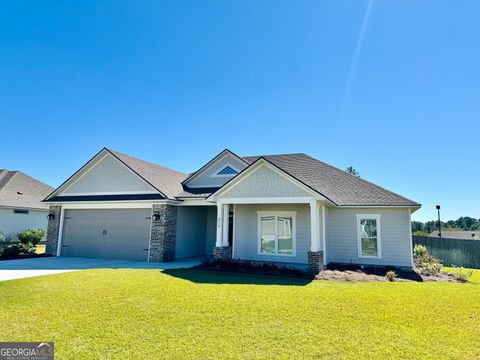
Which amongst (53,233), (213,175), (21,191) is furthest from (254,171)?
(21,191)

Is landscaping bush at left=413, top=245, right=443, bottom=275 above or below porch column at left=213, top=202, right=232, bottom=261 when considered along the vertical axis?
below

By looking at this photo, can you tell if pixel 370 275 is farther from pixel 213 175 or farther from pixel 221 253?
pixel 213 175

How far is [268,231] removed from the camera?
49.8ft

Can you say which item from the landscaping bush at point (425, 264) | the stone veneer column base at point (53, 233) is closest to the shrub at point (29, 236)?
the stone veneer column base at point (53, 233)

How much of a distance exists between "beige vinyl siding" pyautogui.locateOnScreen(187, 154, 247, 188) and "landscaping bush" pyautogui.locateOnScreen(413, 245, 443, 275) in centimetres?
1059

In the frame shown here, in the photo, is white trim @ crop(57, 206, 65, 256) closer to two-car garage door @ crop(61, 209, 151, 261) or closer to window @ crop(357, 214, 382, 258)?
two-car garage door @ crop(61, 209, 151, 261)

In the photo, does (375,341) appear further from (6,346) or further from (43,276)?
(43,276)

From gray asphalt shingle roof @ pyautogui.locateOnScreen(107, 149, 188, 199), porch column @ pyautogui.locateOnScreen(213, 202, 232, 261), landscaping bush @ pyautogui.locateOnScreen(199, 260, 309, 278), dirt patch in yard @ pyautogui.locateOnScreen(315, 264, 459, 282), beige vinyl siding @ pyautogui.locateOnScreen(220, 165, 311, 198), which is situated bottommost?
dirt patch in yard @ pyautogui.locateOnScreen(315, 264, 459, 282)

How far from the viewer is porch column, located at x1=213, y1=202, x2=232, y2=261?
1367 centimetres

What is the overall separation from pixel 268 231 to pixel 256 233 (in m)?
0.65

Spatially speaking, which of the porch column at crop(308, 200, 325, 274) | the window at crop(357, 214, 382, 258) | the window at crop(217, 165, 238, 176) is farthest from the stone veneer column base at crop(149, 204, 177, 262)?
the window at crop(357, 214, 382, 258)

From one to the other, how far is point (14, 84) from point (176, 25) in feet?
31.8

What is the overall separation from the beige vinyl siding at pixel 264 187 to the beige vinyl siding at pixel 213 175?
4174 mm

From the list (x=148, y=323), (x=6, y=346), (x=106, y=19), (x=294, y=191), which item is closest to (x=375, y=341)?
(x=148, y=323)
